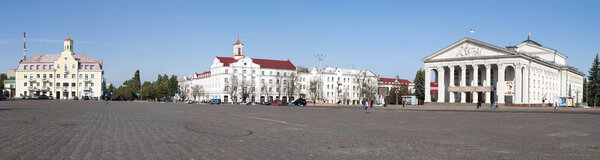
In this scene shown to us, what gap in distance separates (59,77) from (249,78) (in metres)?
47.7

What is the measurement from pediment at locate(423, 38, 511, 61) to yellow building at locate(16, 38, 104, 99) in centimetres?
8466

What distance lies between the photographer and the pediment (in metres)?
75.8

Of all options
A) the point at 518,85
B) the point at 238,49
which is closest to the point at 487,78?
the point at 518,85

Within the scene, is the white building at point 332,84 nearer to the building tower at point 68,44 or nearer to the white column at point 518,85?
the white column at point 518,85

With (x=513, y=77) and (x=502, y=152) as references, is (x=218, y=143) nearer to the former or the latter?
(x=502, y=152)

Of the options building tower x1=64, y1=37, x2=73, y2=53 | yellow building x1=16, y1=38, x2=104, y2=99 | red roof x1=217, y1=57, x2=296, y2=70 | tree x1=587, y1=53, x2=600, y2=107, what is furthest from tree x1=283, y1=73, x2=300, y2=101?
tree x1=587, y1=53, x2=600, y2=107

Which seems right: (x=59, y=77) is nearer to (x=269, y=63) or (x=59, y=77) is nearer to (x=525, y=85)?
(x=269, y=63)

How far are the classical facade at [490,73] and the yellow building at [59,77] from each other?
273 ft

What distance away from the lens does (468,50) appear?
7838cm

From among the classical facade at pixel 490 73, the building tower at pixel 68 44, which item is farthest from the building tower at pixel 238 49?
the classical facade at pixel 490 73

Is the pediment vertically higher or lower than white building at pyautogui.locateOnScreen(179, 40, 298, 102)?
higher

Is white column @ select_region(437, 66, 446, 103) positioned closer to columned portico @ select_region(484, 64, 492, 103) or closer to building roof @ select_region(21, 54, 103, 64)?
columned portico @ select_region(484, 64, 492, 103)

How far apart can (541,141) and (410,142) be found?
375cm

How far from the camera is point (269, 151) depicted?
9609mm
